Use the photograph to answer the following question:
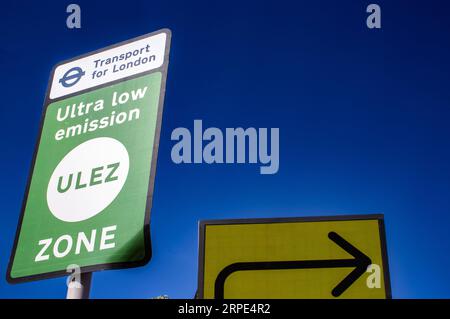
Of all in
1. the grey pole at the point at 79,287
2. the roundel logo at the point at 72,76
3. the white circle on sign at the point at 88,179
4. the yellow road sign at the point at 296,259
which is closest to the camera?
the yellow road sign at the point at 296,259

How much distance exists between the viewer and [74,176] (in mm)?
3299

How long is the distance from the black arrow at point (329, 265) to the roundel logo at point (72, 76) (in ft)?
5.89

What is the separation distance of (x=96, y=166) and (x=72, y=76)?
32.2 inches

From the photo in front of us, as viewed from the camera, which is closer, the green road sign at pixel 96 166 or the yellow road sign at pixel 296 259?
the yellow road sign at pixel 296 259

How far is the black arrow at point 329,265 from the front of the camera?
8.46 ft

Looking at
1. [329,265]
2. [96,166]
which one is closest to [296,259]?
[329,265]

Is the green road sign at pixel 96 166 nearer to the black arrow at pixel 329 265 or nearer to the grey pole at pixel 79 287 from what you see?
the grey pole at pixel 79 287

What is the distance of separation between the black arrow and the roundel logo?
1.80 m

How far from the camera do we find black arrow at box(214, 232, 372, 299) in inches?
102

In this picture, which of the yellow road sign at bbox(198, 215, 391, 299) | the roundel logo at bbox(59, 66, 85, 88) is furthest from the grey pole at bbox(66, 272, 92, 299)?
the roundel logo at bbox(59, 66, 85, 88)

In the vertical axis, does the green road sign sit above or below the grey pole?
above

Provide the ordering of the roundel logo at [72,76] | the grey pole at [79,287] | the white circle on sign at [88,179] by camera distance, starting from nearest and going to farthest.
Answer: the grey pole at [79,287]
the white circle on sign at [88,179]
the roundel logo at [72,76]

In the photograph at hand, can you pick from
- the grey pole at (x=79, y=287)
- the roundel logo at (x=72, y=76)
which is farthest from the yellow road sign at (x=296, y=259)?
the roundel logo at (x=72, y=76)

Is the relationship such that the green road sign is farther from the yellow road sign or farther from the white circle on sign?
the yellow road sign
